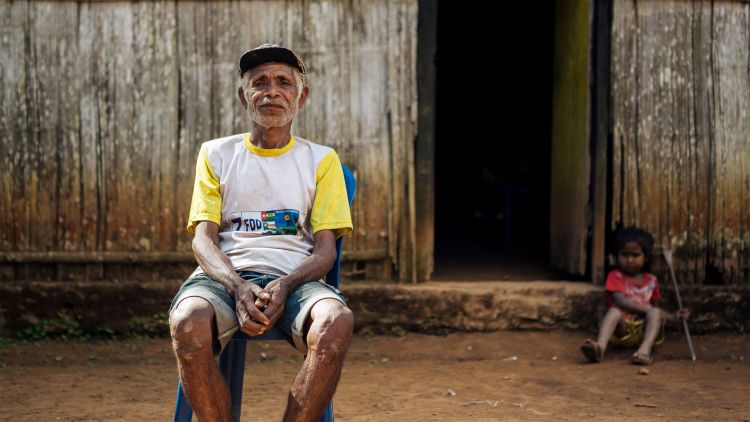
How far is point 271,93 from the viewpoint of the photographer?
10.8 feet

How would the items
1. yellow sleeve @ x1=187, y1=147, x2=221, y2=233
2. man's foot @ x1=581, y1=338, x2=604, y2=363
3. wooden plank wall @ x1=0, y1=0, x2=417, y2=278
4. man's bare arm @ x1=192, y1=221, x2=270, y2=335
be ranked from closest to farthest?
1. man's bare arm @ x1=192, y1=221, x2=270, y2=335
2. yellow sleeve @ x1=187, y1=147, x2=221, y2=233
3. man's foot @ x1=581, y1=338, x2=604, y2=363
4. wooden plank wall @ x1=0, y1=0, x2=417, y2=278

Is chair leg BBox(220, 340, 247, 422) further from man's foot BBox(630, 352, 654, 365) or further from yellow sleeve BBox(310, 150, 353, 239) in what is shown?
man's foot BBox(630, 352, 654, 365)

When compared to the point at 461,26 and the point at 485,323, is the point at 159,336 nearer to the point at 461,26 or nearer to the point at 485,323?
the point at 485,323

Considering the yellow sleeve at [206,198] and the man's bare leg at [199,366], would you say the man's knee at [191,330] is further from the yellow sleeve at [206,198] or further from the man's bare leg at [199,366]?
the yellow sleeve at [206,198]

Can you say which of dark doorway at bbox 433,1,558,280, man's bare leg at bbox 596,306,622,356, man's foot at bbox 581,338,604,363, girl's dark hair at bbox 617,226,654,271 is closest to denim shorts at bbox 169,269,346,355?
man's foot at bbox 581,338,604,363

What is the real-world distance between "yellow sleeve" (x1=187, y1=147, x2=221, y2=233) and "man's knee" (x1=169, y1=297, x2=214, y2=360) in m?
0.48

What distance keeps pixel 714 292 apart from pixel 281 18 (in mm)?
3300

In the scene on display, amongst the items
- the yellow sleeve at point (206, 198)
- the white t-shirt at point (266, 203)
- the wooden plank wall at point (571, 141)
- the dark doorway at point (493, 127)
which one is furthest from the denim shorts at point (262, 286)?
the dark doorway at point (493, 127)

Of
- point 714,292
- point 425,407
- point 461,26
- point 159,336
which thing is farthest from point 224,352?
point 461,26

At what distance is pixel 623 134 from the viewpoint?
568 centimetres

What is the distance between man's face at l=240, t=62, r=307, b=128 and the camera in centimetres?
330

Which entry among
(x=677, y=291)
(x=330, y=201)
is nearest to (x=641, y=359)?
(x=677, y=291)

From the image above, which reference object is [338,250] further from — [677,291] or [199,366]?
[677,291]

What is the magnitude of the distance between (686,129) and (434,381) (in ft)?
7.94
